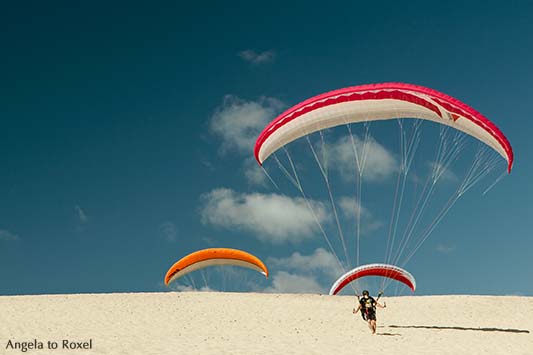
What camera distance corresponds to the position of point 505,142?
17.4m

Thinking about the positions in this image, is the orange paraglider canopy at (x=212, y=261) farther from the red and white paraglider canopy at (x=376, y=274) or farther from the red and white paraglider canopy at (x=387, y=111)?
the red and white paraglider canopy at (x=387, y=111)

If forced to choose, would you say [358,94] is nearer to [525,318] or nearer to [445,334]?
[445,334]

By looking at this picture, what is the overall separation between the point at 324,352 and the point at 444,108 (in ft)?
28.1

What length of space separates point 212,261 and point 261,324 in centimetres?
834

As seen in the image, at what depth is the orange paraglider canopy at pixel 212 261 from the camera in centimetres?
3142

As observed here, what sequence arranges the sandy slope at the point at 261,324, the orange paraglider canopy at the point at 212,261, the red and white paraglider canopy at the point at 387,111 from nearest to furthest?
the sandy slope at the point at 261,324
the red and white paraglider canopy at the point at 387,111
the orange paraglider canopy at the point at 212,261

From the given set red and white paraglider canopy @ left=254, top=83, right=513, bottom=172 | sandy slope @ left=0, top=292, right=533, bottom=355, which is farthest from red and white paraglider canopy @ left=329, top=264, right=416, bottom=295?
red and white paraglider canopy @ left=254, top=83, right=513, bottom=172

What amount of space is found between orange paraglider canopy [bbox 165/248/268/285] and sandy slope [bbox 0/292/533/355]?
1372 millimetres

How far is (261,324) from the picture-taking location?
79.9 ft

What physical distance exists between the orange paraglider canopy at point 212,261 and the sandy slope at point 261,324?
137 centimetres

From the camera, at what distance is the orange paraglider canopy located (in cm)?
3142

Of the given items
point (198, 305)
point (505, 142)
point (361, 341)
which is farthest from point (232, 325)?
point (505, 142)

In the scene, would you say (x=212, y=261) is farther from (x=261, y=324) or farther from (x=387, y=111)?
(x=387, y=111)

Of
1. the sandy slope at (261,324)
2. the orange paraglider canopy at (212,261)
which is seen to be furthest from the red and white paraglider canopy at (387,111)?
the orange paraglider canopy at (212,261)
